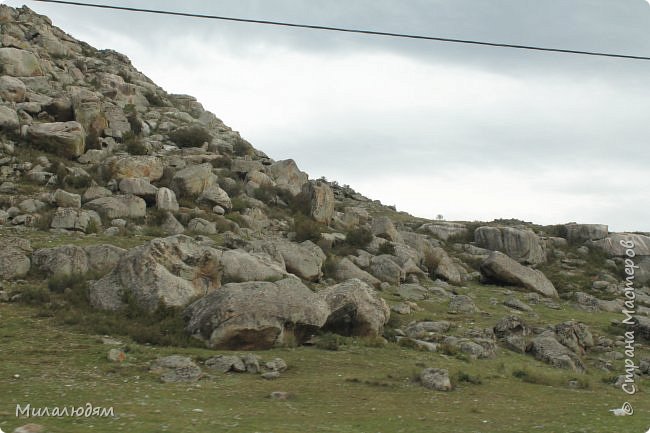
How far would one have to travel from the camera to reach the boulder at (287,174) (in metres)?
41.6

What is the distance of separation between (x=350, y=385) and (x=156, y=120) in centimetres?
3780

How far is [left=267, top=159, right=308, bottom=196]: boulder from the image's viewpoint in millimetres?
41619

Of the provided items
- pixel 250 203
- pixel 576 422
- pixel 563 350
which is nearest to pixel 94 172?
pixel 250 203

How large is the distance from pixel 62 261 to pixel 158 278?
12.9 feet

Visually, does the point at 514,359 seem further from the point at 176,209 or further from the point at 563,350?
the point at 176,209

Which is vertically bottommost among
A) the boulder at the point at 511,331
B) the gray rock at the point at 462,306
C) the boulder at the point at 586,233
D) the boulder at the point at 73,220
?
the boulder at the point at 511,331

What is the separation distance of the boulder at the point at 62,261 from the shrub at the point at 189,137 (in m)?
23.3

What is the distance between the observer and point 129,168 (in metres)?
31.8

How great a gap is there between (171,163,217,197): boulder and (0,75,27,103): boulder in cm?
1188

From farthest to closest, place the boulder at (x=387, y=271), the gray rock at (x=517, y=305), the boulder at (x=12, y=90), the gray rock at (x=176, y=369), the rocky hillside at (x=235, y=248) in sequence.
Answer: the boulder at (x=12, y=90) → the boulder at (x=387, y=271) → the gray rock at (x=517, y=305) → the rocky hillside at (x=235, y=248) → the gray rock at (x=176, y=369)

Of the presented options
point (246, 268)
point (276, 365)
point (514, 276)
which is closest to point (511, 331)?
point (246, 268)

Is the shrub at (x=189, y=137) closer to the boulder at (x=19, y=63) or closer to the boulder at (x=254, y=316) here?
the boulder at (x=19, y=63)

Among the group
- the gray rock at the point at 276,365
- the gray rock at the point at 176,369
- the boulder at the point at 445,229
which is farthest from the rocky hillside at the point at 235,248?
the gray rock at the point at 176,369

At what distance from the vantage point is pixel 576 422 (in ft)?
37.4
